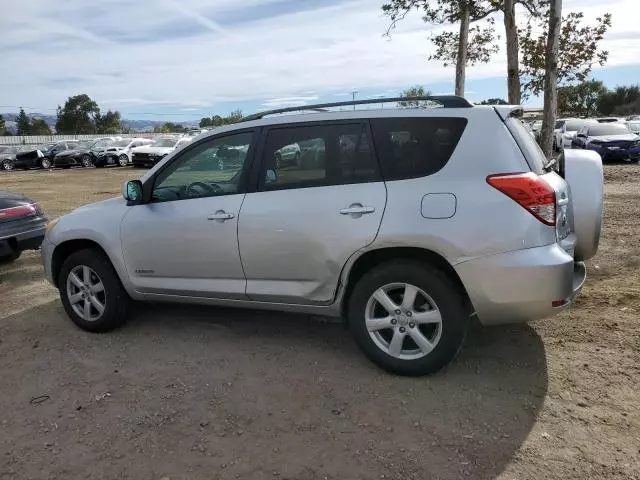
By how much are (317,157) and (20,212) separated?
4.40 m

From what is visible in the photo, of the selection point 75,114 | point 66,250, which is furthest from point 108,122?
point 66,250

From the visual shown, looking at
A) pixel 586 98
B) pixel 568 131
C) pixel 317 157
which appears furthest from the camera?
pixel 586 98

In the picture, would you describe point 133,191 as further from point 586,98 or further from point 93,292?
point 586,98

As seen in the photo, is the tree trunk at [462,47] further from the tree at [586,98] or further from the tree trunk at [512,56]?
the tree at [586,98]

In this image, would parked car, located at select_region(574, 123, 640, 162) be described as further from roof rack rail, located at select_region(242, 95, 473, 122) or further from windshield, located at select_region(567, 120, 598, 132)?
roof rack rail, located at select_region(242, 95, 473, 122)

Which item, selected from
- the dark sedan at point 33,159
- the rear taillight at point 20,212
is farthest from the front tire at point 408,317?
the dark sedan at point 33,159

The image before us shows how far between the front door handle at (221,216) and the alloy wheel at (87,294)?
1.28 meters

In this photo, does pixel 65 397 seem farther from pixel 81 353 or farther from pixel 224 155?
pixel 224 155

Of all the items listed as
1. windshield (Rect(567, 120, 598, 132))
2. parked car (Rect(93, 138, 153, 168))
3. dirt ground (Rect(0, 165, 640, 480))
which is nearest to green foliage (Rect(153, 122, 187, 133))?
parked car (Rect(93, 138, 153, 168))

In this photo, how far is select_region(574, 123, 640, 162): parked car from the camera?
2058 cm

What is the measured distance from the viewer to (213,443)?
10.1 feet

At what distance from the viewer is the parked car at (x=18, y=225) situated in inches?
249

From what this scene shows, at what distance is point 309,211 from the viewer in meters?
3.80

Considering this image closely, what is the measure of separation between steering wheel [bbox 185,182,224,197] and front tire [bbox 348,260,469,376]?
1362 mm
